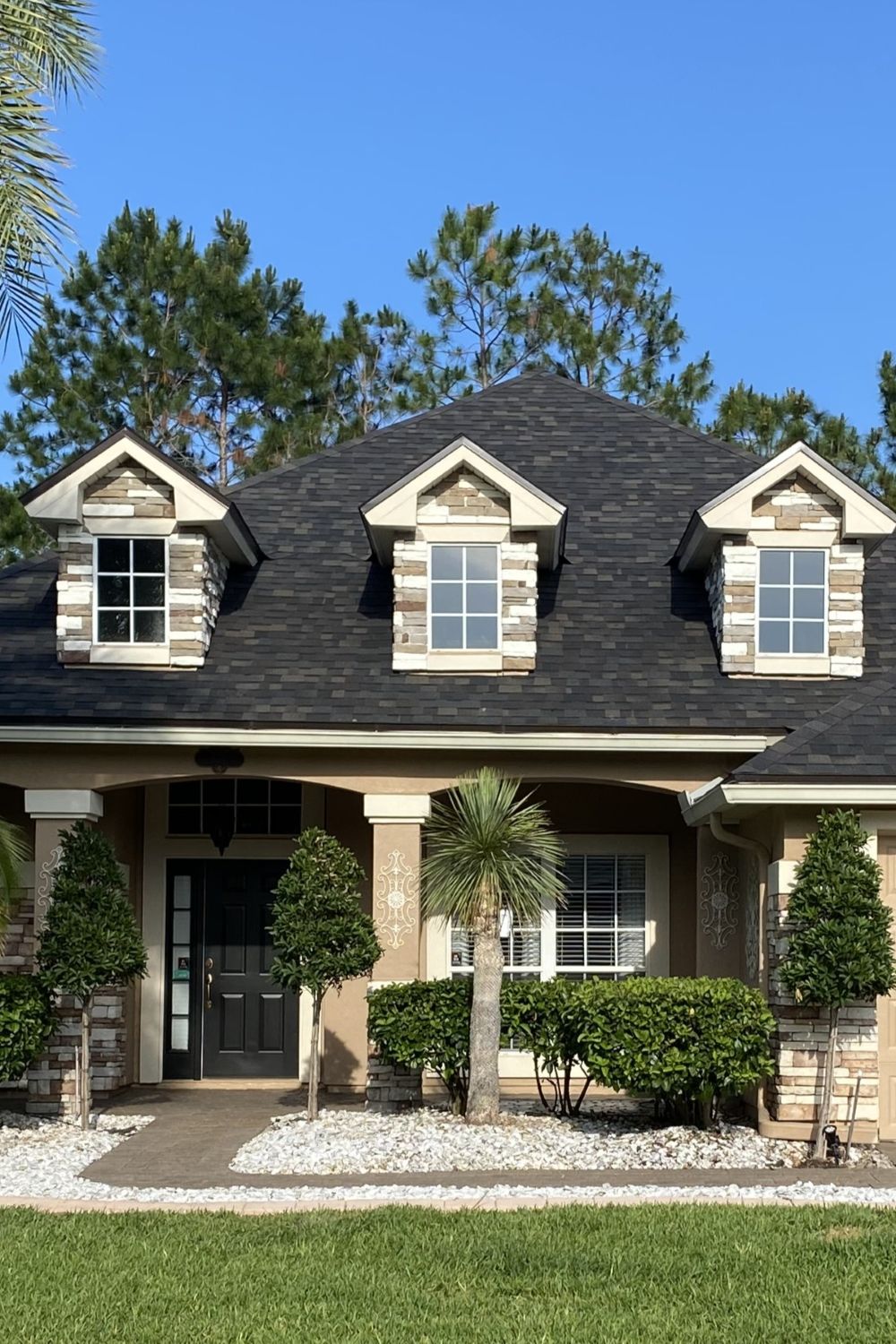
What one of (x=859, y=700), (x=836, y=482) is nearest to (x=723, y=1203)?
(x=859, y=700)

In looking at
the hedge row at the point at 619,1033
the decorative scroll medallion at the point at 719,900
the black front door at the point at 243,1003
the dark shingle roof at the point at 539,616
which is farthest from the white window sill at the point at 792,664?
the black front door at the point at 243,1003

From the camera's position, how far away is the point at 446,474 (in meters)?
14.9

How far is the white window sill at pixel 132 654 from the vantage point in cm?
1451

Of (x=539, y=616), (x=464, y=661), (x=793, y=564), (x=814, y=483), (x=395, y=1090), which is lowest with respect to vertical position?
(x=395, y=1090)

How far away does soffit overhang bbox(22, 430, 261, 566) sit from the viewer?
47.9 feet

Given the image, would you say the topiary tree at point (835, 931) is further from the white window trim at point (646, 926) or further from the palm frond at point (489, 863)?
the white window trim at point (646, 926)

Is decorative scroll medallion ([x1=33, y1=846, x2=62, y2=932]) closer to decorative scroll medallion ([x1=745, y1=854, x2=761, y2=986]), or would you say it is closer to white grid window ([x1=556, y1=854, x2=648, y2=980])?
white grid window ([x1=556, y1=854, x2=648, y2=980])

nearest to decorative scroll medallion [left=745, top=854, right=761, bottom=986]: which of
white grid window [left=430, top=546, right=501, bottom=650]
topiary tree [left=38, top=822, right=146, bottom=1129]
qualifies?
white grid window [left=430, top=546, right=501, bottom=650]

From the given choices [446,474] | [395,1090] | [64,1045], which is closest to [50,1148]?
[64,1045]

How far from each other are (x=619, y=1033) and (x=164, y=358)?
63.5 ft

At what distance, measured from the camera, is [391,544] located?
50.2ft

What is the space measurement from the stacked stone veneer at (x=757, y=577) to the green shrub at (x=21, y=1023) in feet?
21.9

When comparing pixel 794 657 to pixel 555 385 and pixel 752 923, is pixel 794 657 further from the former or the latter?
pixel 555 385

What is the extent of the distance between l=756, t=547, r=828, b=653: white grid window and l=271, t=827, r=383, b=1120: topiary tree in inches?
183
